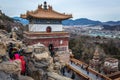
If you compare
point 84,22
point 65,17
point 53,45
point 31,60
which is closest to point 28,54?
point 31,60

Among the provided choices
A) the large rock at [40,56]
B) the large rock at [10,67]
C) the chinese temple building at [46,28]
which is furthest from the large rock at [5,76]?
the chinese temple building at [46,28]

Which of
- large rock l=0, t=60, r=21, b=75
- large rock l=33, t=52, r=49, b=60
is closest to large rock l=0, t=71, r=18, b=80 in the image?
large rock l=0, t=60, r=21, b=75

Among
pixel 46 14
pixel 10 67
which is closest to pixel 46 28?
pixel 46 14

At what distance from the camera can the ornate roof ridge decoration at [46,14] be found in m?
19.8

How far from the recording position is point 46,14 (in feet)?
67.4

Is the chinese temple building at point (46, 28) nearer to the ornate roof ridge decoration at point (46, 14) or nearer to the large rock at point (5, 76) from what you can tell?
the ornate roof ridge decoration at point (46, 14)

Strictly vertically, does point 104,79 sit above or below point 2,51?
below

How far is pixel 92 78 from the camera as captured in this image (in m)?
14.5

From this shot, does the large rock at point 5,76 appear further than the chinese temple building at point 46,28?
No

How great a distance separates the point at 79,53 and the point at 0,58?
30.2 metres

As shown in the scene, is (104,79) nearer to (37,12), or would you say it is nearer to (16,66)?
(16,66)

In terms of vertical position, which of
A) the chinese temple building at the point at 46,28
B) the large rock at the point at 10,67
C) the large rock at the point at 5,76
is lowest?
the large rock at the point at 5,76

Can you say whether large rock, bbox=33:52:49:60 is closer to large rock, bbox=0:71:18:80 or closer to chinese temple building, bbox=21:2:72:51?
large rock, bbox=0:71:18:80

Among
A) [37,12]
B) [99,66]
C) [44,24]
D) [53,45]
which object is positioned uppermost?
[37,12]
